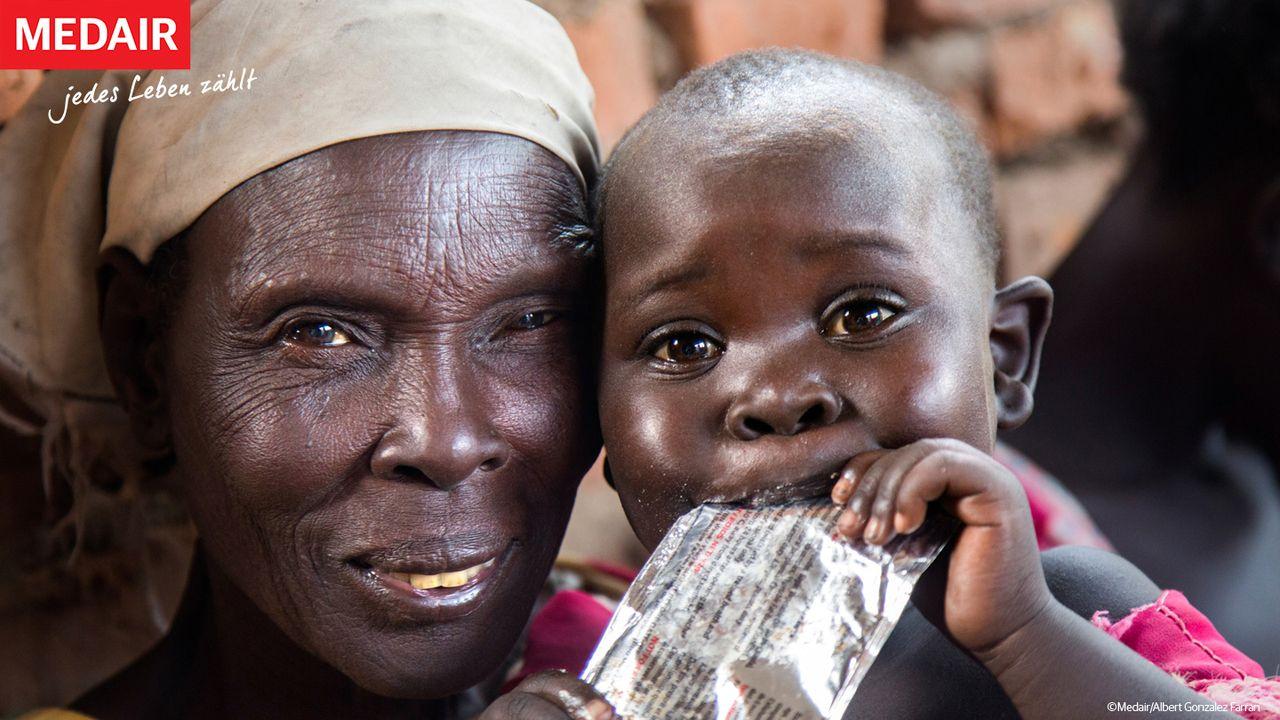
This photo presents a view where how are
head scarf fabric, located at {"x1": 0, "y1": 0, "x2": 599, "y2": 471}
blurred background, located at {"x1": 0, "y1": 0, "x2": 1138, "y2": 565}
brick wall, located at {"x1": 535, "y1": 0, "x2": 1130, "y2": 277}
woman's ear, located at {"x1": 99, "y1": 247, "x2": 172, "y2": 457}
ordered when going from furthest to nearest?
brick wall, located at {"x1": 535, "y1": 0, "x2": 1130, "y2": 277}, blurred background, located at {"x1": 0, "y1": 0, "x2": 1138, "y2": 565}, woman's ear, located at {"x1": 99, "y1": 247, "x2": 172, "y2": 457}, head scarf fabric, located at {"x1": 0, "y1": 0, "x2": 599, "y2": 471}

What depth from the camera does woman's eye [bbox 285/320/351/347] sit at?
1.66m

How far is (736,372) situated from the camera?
5.00 ft

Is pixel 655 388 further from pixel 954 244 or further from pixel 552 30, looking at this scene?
pixel 552 30

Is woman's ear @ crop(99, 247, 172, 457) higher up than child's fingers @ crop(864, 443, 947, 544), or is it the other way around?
child's fingers @ crop(864, 443, 947, 544)

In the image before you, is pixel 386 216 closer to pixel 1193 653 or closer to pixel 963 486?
pixel 963 486

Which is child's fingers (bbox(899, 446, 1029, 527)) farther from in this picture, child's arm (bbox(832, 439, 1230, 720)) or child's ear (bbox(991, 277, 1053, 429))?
child's ear (bbox(991, 277, 1053, 429))

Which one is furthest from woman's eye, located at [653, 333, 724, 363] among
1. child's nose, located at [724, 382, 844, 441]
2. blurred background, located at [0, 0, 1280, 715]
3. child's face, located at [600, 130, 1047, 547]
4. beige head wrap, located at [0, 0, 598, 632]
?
blurred background, located at [0, 0, 1280, 715]

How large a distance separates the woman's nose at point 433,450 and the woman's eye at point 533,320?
0.52ft

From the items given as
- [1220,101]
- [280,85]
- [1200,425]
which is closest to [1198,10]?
[1220,101]

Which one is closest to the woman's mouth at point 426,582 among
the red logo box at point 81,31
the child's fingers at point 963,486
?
the child's fingers at point 963,486

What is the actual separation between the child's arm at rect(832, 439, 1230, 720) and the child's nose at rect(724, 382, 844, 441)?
0.09 m

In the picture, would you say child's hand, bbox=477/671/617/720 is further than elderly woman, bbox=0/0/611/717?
No

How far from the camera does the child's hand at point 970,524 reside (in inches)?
53.7

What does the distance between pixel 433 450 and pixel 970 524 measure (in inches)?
22.5
